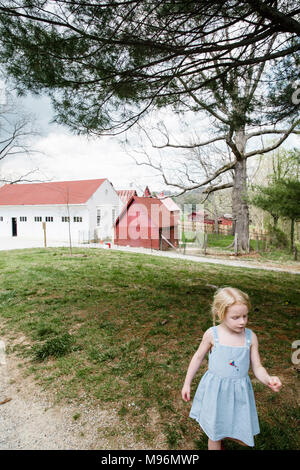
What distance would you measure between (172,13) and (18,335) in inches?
202

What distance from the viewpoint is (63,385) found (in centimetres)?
273

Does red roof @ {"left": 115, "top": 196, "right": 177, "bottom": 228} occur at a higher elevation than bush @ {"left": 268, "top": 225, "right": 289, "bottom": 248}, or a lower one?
higher

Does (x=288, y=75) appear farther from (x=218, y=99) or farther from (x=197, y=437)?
(x=197, y=437)

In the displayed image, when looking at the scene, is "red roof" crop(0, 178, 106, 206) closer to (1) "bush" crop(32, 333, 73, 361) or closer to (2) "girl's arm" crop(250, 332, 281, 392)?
(1) "bush" crop(32, 333, 73, 361)

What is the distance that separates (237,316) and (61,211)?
23179mm

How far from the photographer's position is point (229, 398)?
165cm

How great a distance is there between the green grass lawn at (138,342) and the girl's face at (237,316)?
3.33ft

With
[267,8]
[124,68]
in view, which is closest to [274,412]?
[267,8]

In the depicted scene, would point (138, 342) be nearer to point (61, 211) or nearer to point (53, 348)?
point (53, 348)

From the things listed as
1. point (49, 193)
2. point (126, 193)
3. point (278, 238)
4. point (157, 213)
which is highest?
point (126, 193)

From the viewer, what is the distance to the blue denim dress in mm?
1635

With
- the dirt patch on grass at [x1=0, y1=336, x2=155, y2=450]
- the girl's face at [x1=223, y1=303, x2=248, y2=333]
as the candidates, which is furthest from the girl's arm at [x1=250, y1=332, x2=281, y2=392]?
the dirt patch on grass at [x1=0, y1=336, x2=155, y2=450]

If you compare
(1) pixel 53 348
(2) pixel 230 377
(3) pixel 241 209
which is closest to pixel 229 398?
(2) pixel 230 377

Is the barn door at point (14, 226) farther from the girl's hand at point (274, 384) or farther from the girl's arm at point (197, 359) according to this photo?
the girl's hand at point (274, 384)
